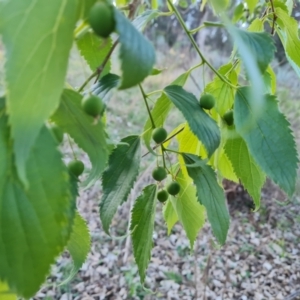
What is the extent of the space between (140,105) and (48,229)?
371 cm

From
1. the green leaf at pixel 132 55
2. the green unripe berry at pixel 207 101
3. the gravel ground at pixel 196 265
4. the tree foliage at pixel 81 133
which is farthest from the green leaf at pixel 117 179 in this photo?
the gravel ground at pixel 196 265

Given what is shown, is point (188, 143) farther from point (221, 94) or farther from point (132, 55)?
point (132, 55)

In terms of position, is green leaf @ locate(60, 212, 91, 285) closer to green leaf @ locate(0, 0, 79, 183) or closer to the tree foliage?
the tree foliage

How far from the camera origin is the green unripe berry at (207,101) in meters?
0.45

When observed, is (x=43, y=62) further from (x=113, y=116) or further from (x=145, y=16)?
(x=113, y=116)

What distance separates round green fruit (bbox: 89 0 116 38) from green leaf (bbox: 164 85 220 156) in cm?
17

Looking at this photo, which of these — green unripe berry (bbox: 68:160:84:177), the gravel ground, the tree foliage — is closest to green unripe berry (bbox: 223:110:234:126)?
Answer: the tree foliage

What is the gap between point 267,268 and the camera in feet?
7.97

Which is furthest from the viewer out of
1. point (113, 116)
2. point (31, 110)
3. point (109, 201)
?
point (113, 116)

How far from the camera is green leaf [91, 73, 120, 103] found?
42 cm

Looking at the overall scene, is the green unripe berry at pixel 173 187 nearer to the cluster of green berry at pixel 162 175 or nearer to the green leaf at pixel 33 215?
the cluster of green berry at pixel 162 175

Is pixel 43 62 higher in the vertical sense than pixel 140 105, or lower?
higher

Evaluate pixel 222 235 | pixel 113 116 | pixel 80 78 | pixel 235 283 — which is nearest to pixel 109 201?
pixel 222 235

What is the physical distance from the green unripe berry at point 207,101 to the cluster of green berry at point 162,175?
0.06m
